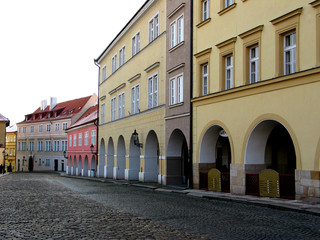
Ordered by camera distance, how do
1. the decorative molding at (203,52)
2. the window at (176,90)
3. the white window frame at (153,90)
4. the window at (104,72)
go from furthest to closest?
the window at (104,72) < the white window frame at (153,90) < the window at (176,90) < the decorative molding at (203,52)

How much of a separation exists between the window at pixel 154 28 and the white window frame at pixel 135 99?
417 centimetres

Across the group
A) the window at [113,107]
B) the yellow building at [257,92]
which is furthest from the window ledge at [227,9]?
the window at [113,107]

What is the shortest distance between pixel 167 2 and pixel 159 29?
2043 millimetres

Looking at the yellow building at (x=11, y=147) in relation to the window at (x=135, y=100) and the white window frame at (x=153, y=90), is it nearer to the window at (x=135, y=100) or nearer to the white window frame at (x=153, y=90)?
the window at (x=135, y=100)

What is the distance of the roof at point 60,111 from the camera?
8406cm

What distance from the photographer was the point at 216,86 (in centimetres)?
2061

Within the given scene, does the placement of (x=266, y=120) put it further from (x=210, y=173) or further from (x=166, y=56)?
(x=166, y=56)

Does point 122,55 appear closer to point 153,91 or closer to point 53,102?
point 153,91

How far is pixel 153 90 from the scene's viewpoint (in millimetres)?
29047

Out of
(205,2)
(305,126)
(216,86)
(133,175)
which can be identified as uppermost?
(205,2)

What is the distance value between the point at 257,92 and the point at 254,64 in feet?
4.77

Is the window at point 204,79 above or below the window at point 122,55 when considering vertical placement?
below

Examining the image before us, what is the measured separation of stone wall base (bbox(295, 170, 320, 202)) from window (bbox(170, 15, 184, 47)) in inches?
487

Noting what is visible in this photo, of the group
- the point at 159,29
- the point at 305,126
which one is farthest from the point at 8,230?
the point at 159,29
